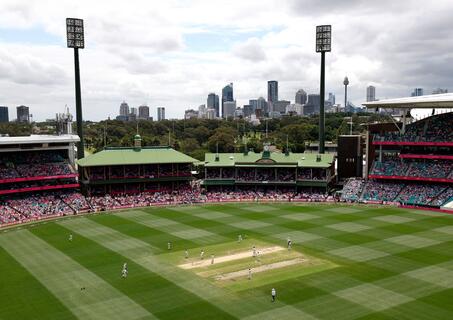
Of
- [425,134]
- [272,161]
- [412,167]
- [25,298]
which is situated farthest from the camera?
[272,161]

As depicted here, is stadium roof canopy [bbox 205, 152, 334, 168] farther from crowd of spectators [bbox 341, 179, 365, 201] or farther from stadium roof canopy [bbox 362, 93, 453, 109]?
stadium roof canopy [bbox 362, 93, 453, 109]

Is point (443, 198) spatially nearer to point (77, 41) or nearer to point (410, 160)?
point (410, 160)

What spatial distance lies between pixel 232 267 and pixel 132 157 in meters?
41.3

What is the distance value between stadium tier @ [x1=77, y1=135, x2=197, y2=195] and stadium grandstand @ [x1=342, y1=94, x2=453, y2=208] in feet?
88.1

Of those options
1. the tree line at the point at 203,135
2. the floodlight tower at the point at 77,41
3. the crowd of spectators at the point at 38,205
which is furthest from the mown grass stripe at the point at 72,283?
the tree line at the point at 203,135

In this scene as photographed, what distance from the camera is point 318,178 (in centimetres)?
7638

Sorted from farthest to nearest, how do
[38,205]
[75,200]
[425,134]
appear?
[425,134]
[75,200]
[38,205]

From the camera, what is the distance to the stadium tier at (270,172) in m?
76.1

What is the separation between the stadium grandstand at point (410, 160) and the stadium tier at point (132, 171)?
1057 inches

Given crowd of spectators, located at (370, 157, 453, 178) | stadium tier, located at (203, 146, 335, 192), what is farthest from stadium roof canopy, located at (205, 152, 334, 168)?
crowd of spectators, located at (370, 157, 453, 178)

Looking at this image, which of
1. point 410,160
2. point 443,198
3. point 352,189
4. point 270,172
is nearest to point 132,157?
point 270,172

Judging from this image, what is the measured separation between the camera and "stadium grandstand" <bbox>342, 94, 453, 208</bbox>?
6681 centimetres

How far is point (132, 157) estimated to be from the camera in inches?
2980

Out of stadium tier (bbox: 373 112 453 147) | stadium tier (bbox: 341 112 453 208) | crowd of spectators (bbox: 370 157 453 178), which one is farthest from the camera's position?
stadium tier (bbox: 373 112 453 147)
